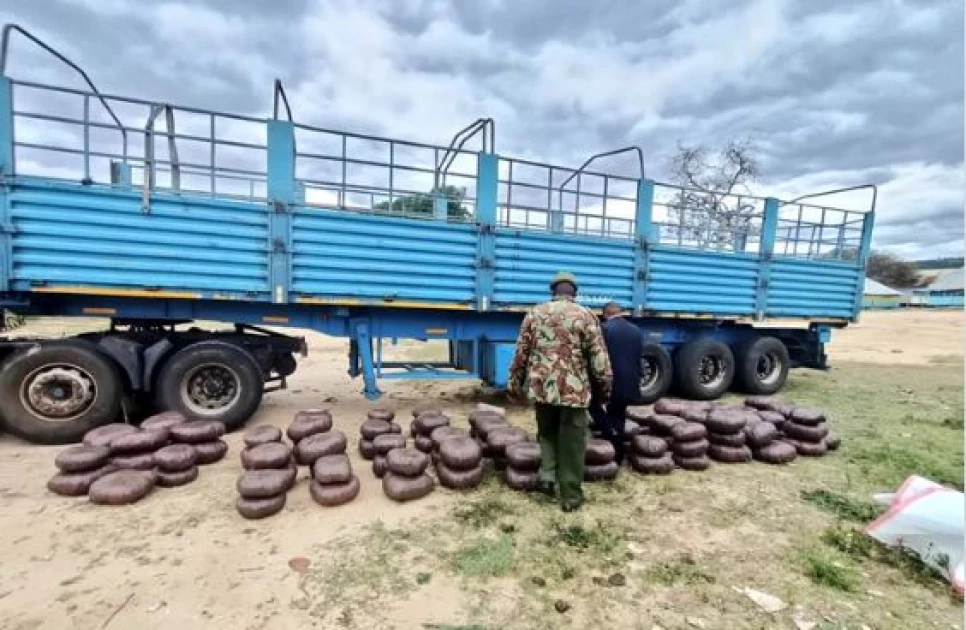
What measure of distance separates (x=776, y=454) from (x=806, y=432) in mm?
558

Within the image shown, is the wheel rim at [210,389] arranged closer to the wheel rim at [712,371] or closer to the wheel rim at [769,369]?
the wheel rim at [712,371]

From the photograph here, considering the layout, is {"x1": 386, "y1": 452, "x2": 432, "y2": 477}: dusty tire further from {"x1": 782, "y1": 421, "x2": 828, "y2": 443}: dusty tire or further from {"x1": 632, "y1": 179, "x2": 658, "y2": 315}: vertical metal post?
{"x1": 632, "y1": 179, "x2": 658, "y2": 315}: vertical metal post

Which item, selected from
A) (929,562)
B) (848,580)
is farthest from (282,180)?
(929,562)

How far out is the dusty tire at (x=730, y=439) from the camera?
181 inches

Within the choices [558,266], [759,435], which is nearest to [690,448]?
[759,435]

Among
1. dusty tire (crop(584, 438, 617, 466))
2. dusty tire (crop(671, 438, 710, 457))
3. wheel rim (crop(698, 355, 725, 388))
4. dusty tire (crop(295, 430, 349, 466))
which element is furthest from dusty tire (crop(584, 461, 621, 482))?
wheel rim (crop(698, 355, 725, 388))

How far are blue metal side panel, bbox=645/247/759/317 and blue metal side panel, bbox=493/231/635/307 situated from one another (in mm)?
449

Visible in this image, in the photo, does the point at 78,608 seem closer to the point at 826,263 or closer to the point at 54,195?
the point at 54,195

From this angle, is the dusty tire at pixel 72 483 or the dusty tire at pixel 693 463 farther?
the dusty tire at pixel 693 463

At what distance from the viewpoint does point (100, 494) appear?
11.2 ft

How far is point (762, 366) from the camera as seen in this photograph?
8156mm

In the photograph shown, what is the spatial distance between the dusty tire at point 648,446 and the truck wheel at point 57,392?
4846mm

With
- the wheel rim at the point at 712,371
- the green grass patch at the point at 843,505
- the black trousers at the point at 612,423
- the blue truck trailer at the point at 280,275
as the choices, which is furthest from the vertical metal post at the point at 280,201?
the wheel rim at the point at 712,371

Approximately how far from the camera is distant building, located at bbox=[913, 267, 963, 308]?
53.3 m
